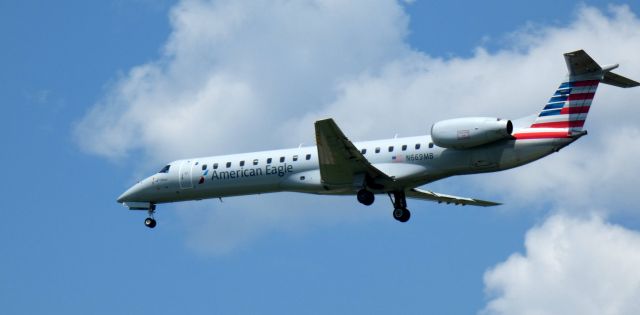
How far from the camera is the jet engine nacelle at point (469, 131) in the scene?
42.3m

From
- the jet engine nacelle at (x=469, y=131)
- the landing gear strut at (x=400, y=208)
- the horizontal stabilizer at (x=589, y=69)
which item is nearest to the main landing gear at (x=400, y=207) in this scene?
the landing gear strut at (x=400, y=208)

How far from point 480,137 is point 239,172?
983 cm

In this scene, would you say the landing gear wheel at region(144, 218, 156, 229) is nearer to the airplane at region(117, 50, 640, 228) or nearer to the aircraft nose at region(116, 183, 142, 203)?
the airplane at region(117, 50, 640, 228)

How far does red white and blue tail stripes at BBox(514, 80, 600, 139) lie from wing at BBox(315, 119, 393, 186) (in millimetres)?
5636

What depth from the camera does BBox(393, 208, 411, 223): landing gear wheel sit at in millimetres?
47156

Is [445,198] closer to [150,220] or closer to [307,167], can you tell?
[307,167]

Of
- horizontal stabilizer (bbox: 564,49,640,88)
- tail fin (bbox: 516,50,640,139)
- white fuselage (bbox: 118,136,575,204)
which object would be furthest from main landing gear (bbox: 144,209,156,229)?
horizontal stabilizer (bbox: 564,49,640,88)

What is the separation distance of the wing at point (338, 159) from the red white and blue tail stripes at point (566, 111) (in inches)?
222

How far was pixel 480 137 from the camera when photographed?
139 ft

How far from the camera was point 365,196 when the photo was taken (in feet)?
148

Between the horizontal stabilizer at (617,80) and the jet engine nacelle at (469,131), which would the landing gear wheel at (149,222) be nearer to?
the jet engine nacelle at (469,131)

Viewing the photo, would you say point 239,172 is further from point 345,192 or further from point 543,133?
point 543,133

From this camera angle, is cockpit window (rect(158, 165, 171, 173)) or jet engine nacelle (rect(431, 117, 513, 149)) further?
cockpit window (rect(158, 165, 171, 173))

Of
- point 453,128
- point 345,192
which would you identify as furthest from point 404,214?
point 453,128
